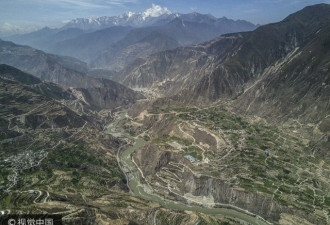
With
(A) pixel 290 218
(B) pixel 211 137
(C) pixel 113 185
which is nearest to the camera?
(A) pixel 290 218

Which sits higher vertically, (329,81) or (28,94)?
(329,81)

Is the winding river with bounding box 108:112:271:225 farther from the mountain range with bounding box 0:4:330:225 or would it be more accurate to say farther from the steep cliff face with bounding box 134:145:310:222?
the steep cliff face with bounding box 134:145:310:222

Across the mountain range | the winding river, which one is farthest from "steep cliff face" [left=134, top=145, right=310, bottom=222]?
the winding river

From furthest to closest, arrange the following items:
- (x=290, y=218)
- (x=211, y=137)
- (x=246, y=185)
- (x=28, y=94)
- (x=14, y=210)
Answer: (x=28, y=94) < (x=211, y=137) < (x=246, y=185) < (x=290, y=218) < (x=14, y=210)

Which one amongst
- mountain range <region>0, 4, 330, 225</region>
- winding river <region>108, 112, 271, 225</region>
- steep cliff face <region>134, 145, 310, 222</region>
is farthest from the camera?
winding river <region>108, 112, 271, 225</region>

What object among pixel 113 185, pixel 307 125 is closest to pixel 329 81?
pixel 307 125

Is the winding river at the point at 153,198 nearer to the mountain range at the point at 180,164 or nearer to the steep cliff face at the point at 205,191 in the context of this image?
the mountain range at the point at 180,164

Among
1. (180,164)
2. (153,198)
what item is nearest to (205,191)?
(180,164)

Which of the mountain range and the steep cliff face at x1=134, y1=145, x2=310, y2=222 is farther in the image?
the steep cliff face at x1=134, y1=145, x2=310, y2=222

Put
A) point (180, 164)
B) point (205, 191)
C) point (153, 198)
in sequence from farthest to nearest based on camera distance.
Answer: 1. point (180, 164)
2. point (153, 198)
3. point (205, 191)

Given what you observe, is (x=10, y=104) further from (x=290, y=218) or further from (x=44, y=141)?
(x=290, y=218)

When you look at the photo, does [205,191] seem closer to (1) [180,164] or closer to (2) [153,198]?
(1) [180,164]
